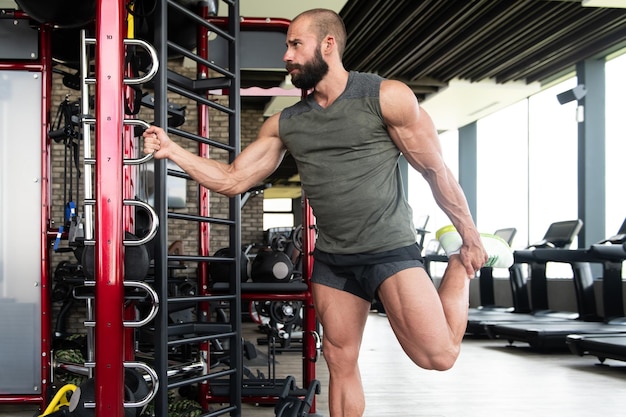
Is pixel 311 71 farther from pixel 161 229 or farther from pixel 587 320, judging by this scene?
pixel 587 320

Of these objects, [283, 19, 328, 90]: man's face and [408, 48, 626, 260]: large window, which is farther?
[408, 48, 626, 260]: large window

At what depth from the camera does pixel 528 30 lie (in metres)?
8.62

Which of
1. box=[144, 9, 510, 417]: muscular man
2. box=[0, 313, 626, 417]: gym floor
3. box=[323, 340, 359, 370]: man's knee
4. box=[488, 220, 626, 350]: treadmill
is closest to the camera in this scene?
box=[144, 9, 510, 417]: muscular man

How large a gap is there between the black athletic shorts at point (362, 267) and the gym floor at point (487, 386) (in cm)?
156

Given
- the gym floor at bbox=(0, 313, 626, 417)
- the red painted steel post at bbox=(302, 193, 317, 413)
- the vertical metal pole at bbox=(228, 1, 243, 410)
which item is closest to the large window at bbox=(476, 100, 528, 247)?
the gym floor at bbox=(0, 313, 626, 417)

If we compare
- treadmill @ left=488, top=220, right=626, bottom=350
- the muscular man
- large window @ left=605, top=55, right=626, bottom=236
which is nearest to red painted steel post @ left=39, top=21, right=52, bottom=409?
the muscular man

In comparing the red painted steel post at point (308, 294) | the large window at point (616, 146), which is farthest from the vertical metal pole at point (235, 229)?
the large window at point (616, 146)

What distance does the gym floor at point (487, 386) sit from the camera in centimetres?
403

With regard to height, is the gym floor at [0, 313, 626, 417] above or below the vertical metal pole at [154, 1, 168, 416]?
below

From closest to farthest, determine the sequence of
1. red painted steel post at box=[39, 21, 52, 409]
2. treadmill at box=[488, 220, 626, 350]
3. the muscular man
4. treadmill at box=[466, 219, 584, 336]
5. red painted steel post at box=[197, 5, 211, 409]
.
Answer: the muscular man → red painted steel post at box=[197, 5, 211, 409] → red painted steel post at box=[39, 21, 52, 409] → treadmill at box=[488, 220, 626, 350] → treadmill at box=[466, 219, 584, 336]

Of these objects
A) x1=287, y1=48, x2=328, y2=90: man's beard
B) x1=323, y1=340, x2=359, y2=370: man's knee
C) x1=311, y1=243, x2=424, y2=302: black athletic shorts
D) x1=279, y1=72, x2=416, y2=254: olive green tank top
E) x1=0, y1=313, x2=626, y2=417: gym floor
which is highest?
x1=287, y1=48, x2=328, y2=90: man's beard

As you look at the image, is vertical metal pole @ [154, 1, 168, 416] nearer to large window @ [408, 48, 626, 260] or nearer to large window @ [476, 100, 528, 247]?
large window @ [408, 48, 626, 260]

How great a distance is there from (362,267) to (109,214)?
2.85 feet

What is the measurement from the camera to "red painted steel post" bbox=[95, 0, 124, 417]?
2430mm
